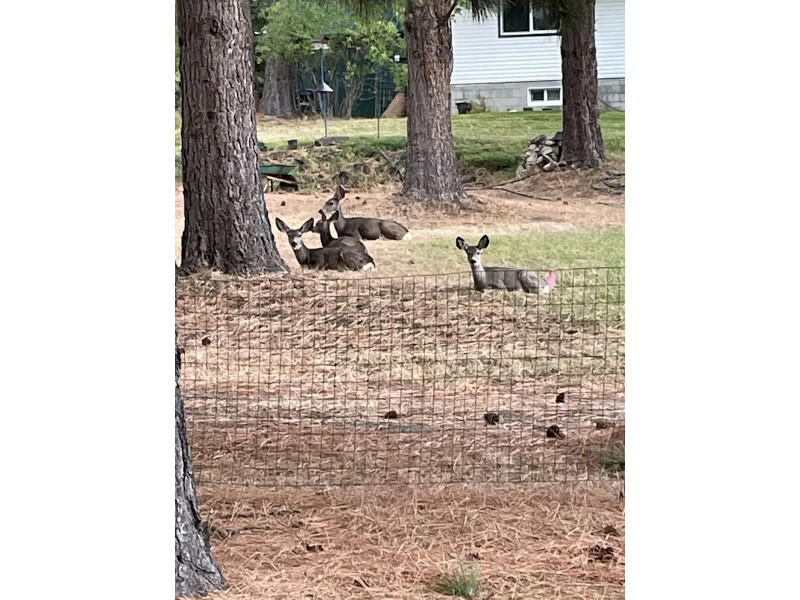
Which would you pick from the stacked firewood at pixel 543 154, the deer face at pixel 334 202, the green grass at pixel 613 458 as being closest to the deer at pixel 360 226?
the deer face at pixel 334 202

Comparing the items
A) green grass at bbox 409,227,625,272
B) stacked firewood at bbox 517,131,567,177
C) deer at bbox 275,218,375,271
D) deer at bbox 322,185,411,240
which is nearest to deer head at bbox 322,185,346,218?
deer at bbox 322,185,411,240

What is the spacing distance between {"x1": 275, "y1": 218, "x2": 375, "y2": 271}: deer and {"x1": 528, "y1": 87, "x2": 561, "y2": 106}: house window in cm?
100

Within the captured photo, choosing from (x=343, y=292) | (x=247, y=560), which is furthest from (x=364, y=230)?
(x=247, y=560)

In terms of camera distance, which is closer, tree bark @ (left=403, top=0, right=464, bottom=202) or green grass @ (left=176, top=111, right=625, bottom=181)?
green grass @ (left=176, top=111, right=625, bottom=181)

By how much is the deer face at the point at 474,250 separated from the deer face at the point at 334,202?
561 mm

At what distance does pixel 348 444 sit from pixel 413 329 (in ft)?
3.92

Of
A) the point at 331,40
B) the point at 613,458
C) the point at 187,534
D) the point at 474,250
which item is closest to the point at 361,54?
the point at 331,40

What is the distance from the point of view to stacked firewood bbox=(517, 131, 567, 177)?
15.5 feet

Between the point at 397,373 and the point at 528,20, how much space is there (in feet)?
5.59

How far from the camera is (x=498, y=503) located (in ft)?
9.59

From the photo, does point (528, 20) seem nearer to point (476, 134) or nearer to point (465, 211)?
point (476, 134)

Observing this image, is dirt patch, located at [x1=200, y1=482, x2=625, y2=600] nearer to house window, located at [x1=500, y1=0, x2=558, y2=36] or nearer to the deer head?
the deer head
